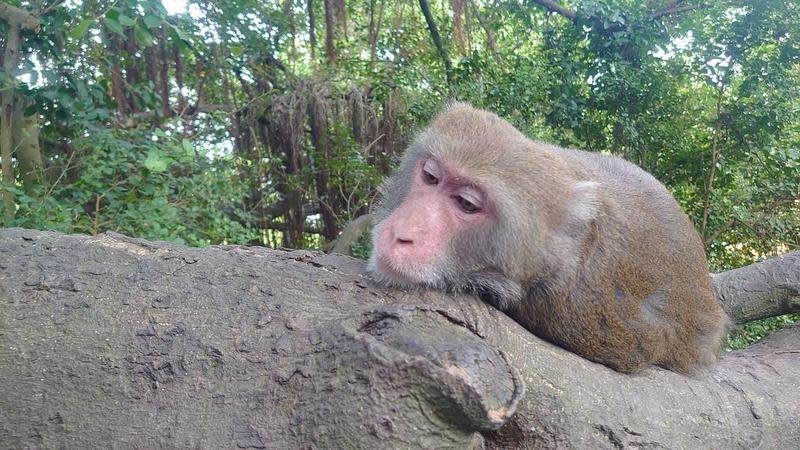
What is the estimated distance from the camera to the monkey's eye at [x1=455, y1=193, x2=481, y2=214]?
2873 millimetres

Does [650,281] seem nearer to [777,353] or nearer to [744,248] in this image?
[777,353]

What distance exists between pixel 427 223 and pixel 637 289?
1.27m

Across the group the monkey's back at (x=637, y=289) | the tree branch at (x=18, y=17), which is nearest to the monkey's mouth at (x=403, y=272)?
the monkey's back at (x=637, y=289)

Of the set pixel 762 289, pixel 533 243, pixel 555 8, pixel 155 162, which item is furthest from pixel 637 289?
pixel 555 8

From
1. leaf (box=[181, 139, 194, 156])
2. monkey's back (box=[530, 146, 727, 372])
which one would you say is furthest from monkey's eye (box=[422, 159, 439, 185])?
leaf (box=[181, 139, 194, 156])

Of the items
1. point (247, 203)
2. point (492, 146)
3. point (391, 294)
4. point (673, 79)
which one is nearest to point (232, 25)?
point (247, 203)

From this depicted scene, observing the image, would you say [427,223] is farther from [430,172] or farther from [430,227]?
[430,172]

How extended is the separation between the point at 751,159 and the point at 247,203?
6281 millimetres

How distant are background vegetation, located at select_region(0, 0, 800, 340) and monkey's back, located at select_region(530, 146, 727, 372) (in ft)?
9.52

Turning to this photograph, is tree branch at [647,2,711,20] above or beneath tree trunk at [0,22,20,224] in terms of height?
above

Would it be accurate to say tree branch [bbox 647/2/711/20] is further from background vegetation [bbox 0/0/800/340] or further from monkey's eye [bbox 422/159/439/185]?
monkey's eye [bbox 422/159/439/185]

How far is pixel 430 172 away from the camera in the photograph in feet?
9.84

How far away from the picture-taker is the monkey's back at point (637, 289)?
3.11 meters

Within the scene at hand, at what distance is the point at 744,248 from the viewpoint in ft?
24.8
